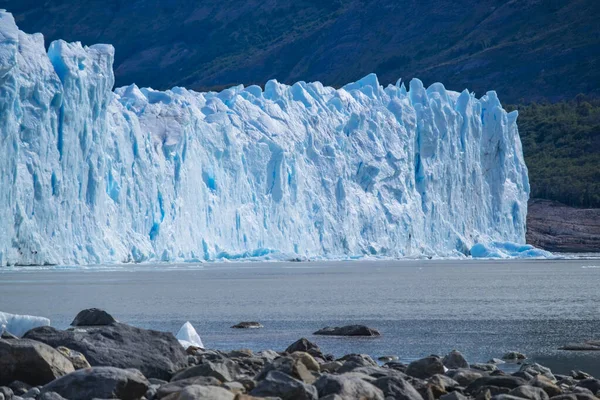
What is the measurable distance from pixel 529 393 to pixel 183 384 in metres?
2.37

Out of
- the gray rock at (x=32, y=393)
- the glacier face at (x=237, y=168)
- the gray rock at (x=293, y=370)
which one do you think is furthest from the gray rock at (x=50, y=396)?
the glacier face at (x=237, y=168)

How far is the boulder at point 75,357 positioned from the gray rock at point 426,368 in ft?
9.11

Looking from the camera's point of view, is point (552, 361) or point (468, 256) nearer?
point (552, 361)

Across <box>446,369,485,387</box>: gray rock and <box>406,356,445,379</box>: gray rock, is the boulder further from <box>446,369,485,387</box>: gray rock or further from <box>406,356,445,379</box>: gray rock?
<box>446,369,485,387</box>: gray rock

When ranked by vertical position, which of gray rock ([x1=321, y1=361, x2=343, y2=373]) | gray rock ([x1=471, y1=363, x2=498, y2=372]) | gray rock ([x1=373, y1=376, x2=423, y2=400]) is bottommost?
gray rock ([x1=471, y1=363, x2=498, y2=372])

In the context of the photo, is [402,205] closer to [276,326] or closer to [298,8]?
[276,326]

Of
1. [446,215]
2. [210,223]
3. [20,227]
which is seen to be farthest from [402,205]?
[20,227]

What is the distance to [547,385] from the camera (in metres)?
7.96

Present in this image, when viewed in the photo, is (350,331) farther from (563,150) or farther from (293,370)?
(563,150)

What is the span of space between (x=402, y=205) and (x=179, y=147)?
396 inches

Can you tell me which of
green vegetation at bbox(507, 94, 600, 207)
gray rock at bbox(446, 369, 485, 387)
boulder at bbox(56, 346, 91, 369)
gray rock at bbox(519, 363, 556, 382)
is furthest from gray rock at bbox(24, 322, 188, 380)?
green vegetation at bbox(507, 94, 600, 207)

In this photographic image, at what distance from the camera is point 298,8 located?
474 feet

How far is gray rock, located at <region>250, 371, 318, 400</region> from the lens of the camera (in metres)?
6.77

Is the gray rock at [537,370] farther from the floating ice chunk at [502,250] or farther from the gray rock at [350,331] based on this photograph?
the floating ice chunk at [502,250]
